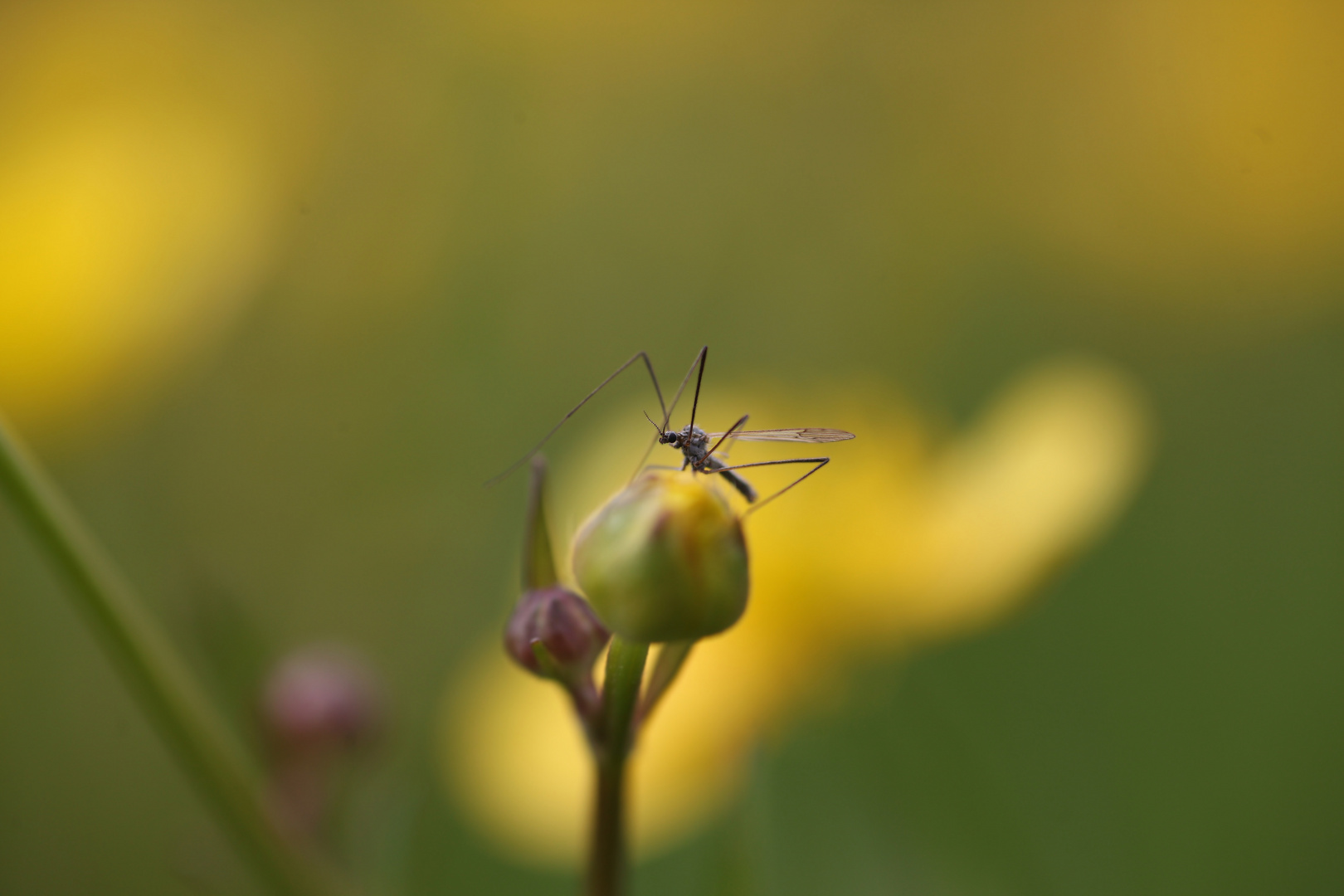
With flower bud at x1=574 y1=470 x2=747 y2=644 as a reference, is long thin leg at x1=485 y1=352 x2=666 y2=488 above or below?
above

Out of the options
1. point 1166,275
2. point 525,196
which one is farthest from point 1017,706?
point 525,196

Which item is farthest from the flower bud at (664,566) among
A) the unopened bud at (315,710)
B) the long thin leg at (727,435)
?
the long thin leg at (727,435)

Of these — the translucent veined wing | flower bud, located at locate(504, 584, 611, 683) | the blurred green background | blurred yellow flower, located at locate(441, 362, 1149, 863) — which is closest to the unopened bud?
the blurred green background

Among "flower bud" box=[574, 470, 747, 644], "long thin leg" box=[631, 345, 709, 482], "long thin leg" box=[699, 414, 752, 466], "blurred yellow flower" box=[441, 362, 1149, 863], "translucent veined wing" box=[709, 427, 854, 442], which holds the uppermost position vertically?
"long thin leg" box=[631, 345, 709, 482]

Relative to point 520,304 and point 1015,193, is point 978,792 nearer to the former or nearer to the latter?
point 520,304

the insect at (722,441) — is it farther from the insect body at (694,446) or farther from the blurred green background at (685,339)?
the blurred green background at (685,339)

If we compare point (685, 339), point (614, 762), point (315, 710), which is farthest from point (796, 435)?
point (685, 339)

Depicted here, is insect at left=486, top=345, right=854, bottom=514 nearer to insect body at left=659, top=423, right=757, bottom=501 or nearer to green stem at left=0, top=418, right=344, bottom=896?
insect body at left=659, top=423, right=757, bottom=501
